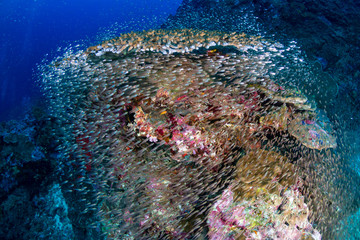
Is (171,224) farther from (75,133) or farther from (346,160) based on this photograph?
(346,160)

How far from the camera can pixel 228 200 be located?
264cm

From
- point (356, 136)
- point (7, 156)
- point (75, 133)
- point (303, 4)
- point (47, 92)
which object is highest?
point (47, 92)

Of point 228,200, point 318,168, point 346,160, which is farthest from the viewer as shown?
point 346,160

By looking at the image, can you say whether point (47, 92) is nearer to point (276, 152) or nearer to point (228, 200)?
point (228, 200)

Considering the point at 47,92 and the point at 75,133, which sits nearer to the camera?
the point at 75,133

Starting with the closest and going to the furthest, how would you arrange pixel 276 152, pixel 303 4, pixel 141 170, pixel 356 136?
pixel 141 170 < pixel 276 152 < pixel 356 136 < pixel 303 4

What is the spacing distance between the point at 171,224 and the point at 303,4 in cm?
966

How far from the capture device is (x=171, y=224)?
8.92 ft

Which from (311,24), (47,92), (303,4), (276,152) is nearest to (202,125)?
(276,152)

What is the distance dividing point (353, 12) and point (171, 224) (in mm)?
10360

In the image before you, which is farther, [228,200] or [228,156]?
[228,156]

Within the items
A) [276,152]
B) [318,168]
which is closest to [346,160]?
[318,168]

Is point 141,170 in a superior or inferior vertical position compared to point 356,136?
superior

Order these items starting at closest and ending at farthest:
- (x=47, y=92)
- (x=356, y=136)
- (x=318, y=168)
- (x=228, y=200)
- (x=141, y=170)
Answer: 1. (x=228, y=200)
2. (x=141, y=170)
3. (x=318, y=168)
4. (x=47, y=92)
5. (x=356, y=136)
